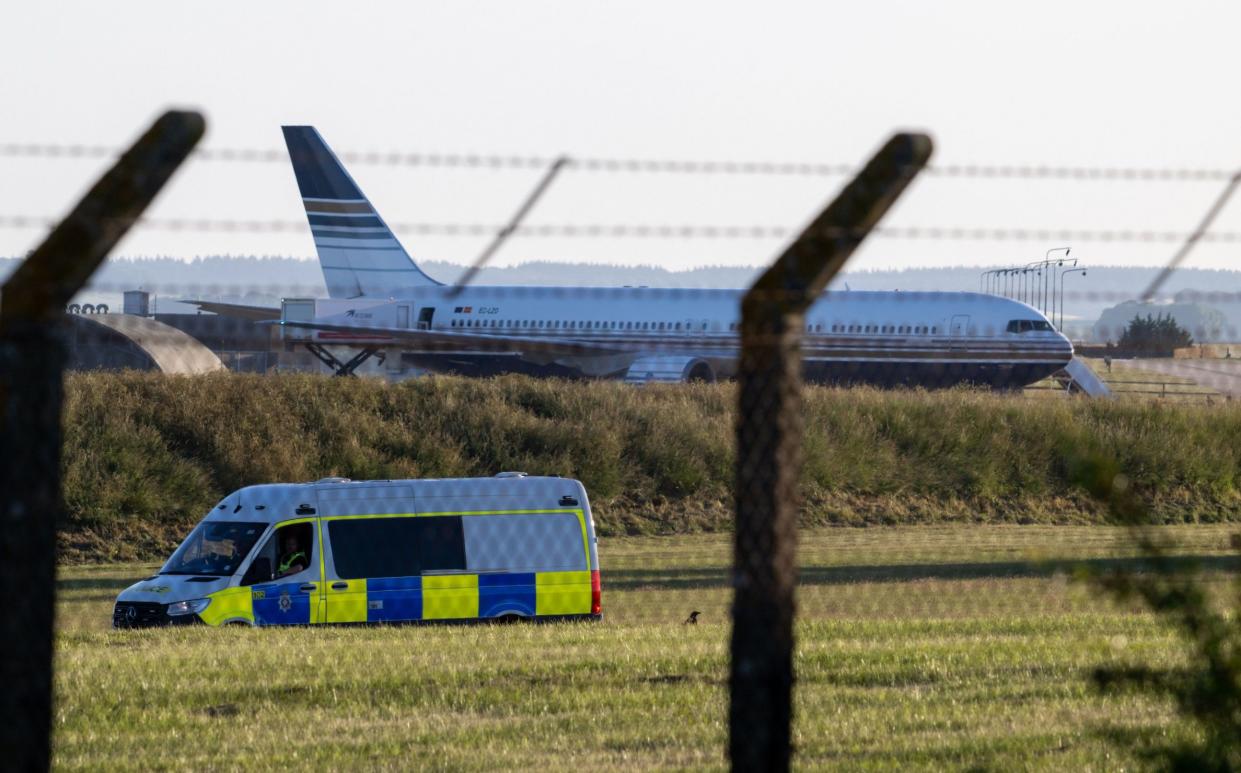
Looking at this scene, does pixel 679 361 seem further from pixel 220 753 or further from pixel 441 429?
pixel 220 753

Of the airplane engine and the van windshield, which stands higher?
the airplane engine

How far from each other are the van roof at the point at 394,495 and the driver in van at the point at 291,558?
42 centimetres

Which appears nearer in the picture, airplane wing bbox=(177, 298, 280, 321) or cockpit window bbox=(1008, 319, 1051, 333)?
cockpit window bbox=(1008, 319, 1051, 333)

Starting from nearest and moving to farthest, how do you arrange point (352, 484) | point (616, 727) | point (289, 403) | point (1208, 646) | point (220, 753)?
point (1208, 646) → point (220, 753) → point (616, 727) → point (352, 484) → point (289, 403)

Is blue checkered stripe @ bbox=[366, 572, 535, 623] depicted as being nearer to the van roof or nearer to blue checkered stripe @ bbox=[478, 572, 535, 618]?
blue checkered stripe @ bbox=[478, 572, 535, 618]

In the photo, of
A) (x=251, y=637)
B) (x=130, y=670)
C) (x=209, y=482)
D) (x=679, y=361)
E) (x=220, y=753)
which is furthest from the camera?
(x=679, y=361)

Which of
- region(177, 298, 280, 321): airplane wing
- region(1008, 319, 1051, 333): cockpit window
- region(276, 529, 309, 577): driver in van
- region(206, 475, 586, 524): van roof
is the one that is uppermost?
region(177, 298, 280, 321): airplane wing

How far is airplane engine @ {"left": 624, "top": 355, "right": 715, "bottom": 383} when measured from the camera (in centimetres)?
4434

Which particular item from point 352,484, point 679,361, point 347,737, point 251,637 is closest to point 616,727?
point 347,737

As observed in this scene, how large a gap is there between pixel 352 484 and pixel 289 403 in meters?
16.0

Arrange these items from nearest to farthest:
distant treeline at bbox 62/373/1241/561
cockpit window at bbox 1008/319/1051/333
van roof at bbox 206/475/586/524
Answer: van roof at bbox 206/475/586/524 < distant treeline at bbox 62/373/1241/561 < cockpit window at bbox 1008/319/1051/333

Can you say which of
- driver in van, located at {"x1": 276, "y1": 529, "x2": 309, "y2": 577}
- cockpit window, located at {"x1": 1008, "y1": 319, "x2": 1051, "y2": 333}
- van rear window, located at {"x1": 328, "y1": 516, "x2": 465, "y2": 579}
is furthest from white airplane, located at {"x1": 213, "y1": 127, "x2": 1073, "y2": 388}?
driver in van, located at {"x1": 276, "y1": 529, "x2": 309, "y2": 577}

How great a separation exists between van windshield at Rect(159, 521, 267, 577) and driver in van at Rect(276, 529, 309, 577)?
1.02ft

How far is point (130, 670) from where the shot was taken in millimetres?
10438
